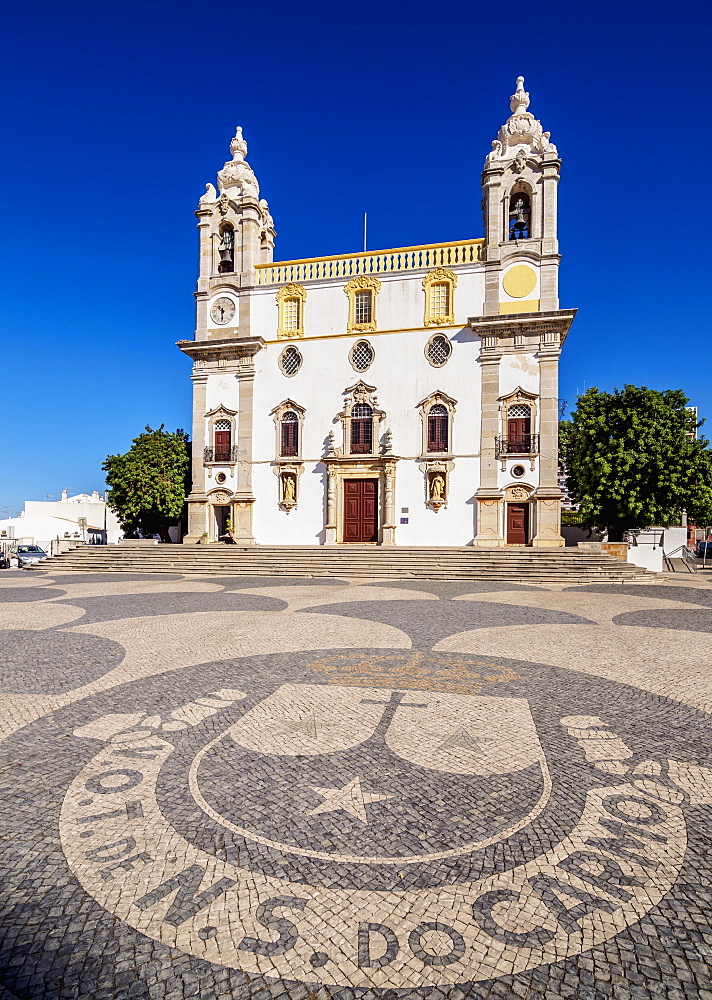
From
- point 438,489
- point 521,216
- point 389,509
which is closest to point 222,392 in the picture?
point 389,509

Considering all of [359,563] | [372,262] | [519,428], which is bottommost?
[359,563]

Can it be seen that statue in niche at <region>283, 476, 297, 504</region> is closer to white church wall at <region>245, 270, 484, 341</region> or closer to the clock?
white church wall at <region>245, 270, 484, 341</region>

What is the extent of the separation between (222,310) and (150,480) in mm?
9819

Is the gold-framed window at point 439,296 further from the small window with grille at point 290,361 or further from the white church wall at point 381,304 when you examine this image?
the small window with grille at point 290,361

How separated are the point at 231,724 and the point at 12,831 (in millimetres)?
1878

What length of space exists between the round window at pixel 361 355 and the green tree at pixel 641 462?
10.7 metres

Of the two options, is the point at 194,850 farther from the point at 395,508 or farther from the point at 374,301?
the point at 374,301

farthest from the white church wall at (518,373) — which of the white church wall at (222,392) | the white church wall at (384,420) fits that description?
the white church wall at (222,392)

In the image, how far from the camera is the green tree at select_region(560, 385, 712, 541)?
2250 centimetres

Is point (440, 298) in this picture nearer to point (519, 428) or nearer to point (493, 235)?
point (493, 235)

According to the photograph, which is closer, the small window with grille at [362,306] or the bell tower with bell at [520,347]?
the bell tower with bell at [520,347]

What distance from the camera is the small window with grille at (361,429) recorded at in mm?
26125

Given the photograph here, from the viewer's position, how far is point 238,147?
30.0 m

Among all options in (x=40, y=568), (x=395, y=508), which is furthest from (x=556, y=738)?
(x=40, y=568)
